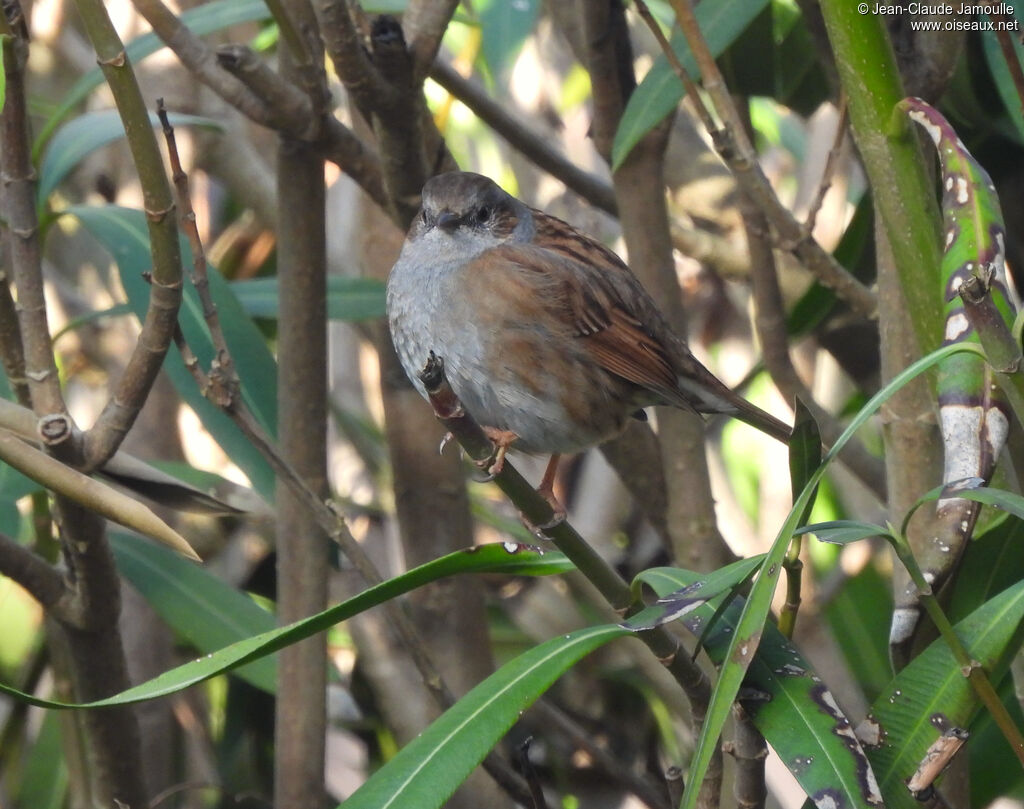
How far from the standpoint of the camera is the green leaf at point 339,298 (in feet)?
8.82

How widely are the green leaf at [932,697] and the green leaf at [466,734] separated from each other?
0.32m

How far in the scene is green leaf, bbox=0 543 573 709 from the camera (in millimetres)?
1268

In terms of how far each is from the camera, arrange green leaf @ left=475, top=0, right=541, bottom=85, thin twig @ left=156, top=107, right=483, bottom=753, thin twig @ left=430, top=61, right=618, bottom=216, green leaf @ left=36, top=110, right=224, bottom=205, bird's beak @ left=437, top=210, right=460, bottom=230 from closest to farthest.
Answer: thin twig @ left=156, top=107, right=483, bottom=753, bird's beak @ left=437, top=210, right=460, bottom=230, green leaf @ left=36, top=110, right=224, bottom=205, thin twig @ left=430, top=61, right=618, bottom=216, green leaf @ left=475, top=0, right=541, bottom=85

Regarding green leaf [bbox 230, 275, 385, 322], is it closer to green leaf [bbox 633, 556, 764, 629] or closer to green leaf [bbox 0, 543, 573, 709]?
green leaf [bbox 0, 543, 573, 709]

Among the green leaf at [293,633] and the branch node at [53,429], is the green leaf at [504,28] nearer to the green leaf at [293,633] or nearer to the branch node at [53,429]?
the branch node at [53,429]

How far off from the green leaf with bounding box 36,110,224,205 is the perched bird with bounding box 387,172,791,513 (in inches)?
24.5

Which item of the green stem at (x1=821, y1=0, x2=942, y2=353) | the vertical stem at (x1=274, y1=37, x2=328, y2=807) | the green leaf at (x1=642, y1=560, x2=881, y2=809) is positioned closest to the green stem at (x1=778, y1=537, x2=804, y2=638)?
the green leaf at (x1=642, y1=560, x2=881, y2=809)

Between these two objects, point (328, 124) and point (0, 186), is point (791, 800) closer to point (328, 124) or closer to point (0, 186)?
point (328, 124)

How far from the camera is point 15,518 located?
83.7 inches

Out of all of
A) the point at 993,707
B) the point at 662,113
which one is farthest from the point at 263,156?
the point at 993,707

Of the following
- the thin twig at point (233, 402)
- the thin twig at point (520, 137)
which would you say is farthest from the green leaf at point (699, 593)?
the thin twig at point (520, 137)

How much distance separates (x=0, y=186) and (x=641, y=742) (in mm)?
2240

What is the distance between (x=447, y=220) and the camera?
237 centimetres

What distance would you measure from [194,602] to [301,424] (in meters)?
0.43
